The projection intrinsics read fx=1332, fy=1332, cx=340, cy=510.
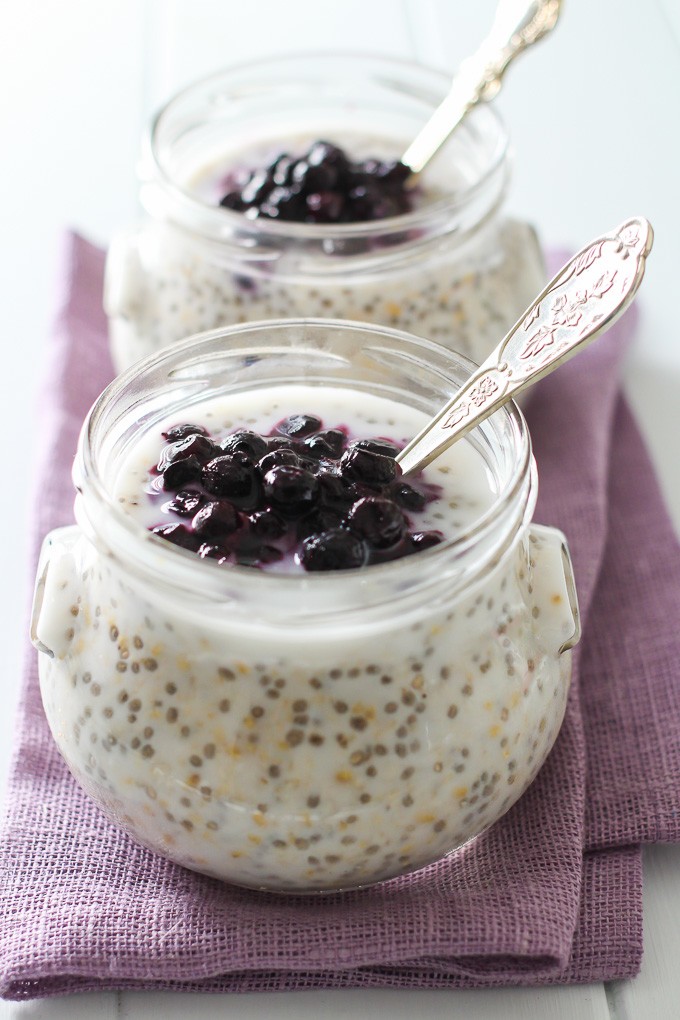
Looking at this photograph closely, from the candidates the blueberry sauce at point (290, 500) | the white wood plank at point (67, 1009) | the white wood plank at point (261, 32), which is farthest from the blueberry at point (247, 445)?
the white wood plank at point (261, 32)

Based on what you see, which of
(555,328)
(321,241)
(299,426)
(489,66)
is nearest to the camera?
(555,328)

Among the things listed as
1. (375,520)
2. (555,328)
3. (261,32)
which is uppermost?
(555,328)

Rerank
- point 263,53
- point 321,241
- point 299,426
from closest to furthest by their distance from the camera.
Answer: point 299,426 < point 321,241 < point 263,53

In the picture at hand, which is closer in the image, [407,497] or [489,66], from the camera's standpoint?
[407,497]

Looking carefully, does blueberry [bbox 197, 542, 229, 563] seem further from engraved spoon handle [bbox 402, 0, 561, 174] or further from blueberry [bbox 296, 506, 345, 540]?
engraved spoon handle [bbox 402, 0, 561, 174]

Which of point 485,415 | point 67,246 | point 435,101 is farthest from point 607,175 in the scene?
Result: point 485,415

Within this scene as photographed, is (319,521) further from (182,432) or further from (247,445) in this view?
(182,432)

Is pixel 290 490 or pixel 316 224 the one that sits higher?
pixel 290 490

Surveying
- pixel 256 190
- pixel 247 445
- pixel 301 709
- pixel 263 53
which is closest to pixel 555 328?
pixel 247 445
